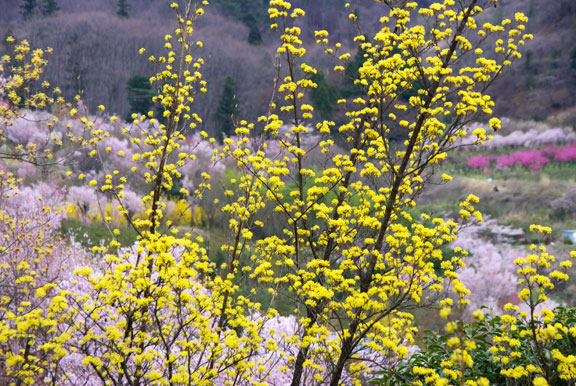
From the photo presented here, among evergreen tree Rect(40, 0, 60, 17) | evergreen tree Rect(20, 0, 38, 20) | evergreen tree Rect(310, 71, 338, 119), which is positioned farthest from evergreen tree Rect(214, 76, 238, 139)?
evergreen tree Rect(20, 0, 38, 20)

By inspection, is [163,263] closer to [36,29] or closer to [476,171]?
[476,171]

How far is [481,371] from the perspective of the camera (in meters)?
4.16

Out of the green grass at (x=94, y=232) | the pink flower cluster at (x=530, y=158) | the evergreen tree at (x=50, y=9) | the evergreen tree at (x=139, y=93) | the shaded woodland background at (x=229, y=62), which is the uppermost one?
the evergreen tree at (x=50, y=9)

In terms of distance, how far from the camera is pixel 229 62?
34.3 meters

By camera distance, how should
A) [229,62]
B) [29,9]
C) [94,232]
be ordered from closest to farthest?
[94,232] < [229,62] < [29,9]

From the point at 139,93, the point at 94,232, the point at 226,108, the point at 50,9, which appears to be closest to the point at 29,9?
the point at 50,9

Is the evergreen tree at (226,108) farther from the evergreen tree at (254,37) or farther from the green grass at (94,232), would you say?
the evergreen tree at (254,37)

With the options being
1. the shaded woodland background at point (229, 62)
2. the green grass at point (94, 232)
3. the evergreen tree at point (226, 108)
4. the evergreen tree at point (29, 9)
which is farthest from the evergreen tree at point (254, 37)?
the green grass at point (94, 232)

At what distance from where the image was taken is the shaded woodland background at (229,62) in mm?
29453

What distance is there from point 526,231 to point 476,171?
7.84 metres

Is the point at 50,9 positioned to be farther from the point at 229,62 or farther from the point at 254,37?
the point at 229,62

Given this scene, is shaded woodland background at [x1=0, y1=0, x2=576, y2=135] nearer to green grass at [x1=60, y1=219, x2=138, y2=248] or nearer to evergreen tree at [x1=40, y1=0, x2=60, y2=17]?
evergreen tree at [x1=40, y1=0, x2=60, y2=17]

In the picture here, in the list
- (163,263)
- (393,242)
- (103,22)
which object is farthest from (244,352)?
(103,22)

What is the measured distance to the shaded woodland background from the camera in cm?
2945
